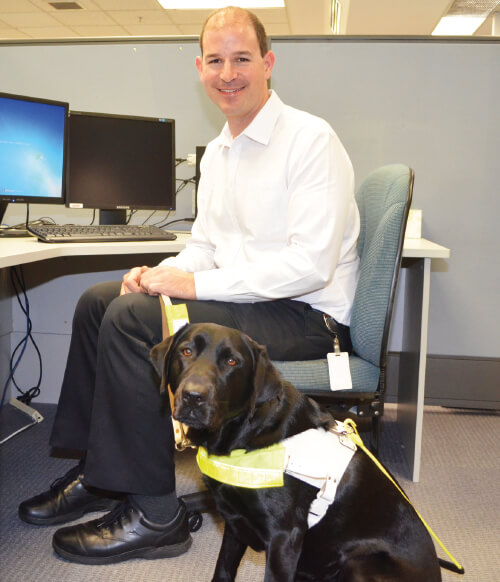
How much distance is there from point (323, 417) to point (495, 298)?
1.70 metres

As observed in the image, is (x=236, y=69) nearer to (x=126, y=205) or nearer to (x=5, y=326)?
(x=126, y=205)

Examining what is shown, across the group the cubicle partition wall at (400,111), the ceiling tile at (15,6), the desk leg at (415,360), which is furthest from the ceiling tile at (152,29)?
the desk leg at (415,360)

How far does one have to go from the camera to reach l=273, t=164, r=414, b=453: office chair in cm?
149

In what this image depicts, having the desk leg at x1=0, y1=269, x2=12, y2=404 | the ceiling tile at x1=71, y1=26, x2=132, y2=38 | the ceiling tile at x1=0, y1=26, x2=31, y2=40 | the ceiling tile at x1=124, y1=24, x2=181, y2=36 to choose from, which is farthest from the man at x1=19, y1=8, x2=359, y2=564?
the ceiling tile at x1=0, y1=26, x2=31, y2=40

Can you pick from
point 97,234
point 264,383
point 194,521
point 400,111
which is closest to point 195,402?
point 264,383

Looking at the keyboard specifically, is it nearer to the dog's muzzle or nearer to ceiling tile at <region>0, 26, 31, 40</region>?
the dog's muzzle

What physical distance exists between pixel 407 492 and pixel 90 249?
4.29 feet

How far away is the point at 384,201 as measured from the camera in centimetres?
159

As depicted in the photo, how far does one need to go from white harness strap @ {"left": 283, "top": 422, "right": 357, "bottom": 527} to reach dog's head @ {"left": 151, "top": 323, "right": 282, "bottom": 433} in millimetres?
108

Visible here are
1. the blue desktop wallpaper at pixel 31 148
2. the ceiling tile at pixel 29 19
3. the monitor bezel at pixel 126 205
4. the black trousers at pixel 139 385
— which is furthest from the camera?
the ceiling tile at pixel 29 19

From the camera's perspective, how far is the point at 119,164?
2.40m

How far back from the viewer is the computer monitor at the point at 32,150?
7.03 ft

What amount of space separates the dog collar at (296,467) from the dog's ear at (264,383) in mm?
96

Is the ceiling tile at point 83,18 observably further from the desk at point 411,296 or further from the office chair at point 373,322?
the office chair at point 373,322
